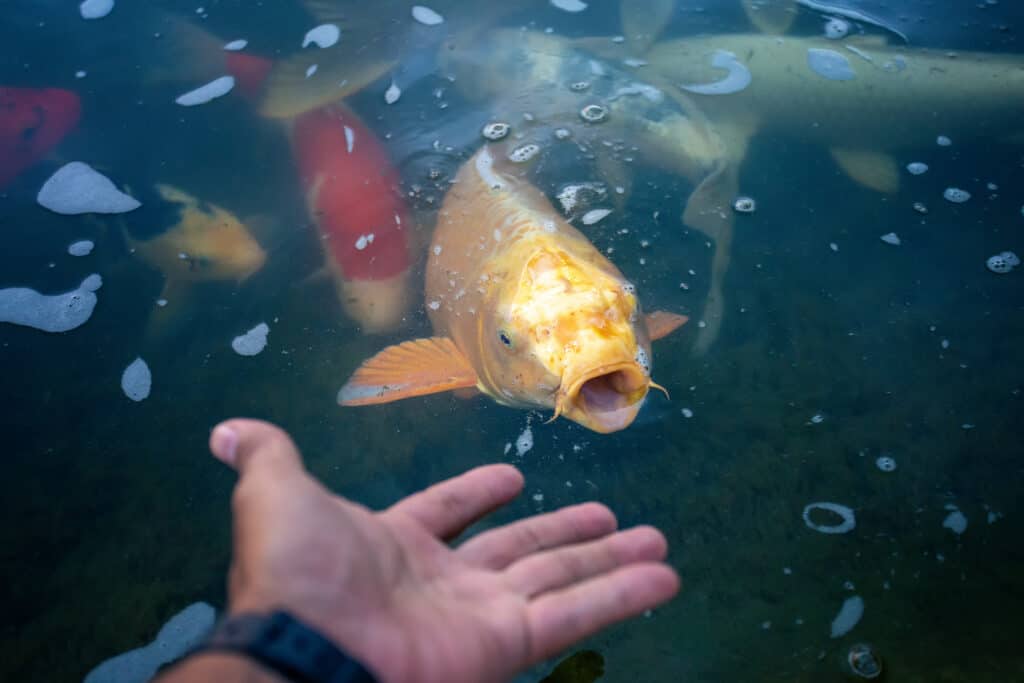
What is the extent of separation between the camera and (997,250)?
3.39 metres

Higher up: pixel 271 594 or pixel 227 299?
pixel 271 594

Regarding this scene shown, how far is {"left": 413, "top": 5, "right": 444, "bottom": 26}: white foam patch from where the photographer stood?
4.84 m

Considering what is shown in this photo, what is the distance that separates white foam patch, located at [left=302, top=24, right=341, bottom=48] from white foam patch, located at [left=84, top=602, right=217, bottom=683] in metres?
3.80

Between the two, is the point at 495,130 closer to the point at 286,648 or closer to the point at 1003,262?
the point at 1003,262

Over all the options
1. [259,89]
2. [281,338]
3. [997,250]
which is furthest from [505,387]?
[259,89]

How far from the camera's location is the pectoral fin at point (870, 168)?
3809mm

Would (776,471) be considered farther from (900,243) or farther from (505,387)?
(900,243)

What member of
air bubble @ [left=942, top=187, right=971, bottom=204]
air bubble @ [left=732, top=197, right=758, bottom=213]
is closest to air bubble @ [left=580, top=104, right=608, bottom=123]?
air bubble @ [left=732, top=197, right=758, bottom=213]

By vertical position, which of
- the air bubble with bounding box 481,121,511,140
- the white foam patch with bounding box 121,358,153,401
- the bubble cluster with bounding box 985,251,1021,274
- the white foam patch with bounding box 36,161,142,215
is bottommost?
the white foam patch with bounding box 121,358,153,401

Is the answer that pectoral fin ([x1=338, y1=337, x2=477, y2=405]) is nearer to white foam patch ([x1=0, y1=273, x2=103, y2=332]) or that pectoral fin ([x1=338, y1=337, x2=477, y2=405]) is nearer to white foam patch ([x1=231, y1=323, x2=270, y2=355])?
white foam patch ([x1=231, y1=323, x2=270, y2=355])

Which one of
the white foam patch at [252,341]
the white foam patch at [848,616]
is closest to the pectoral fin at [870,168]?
the white foam patch at [848,616]

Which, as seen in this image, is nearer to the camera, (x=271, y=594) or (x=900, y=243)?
(x=271, y=594)

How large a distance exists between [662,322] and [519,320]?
2.57 ft

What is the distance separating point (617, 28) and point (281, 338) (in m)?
3.27
